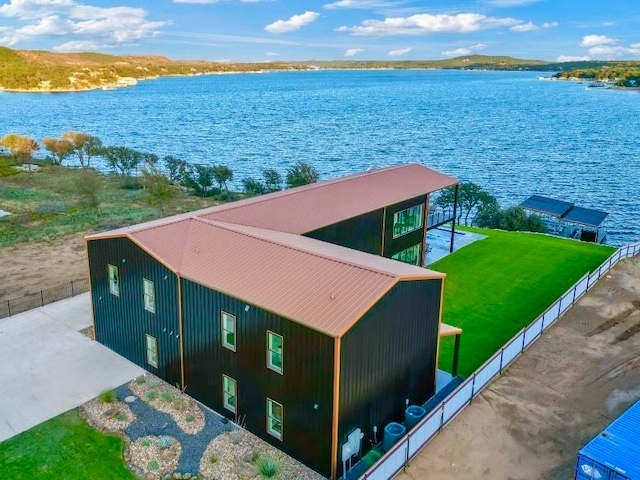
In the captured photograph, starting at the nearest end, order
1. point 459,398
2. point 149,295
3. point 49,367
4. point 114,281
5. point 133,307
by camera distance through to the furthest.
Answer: point 459,398
point 149,295
point 49,367
point 133,307
point 114,281

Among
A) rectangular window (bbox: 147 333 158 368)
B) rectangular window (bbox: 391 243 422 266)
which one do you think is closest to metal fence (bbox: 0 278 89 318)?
rectangular window (bbox: 147 333 158 368)

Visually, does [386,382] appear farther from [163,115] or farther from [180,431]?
[163,115]

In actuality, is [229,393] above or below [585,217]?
below

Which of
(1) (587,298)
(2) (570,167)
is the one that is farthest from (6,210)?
(2) (570,167)

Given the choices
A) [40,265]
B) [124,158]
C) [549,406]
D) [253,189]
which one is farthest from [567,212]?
[124,158]

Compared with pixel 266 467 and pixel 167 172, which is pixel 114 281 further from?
pixel 167 172

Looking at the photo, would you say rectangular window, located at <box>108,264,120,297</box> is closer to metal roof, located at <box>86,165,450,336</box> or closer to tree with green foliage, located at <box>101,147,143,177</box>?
metal roof, located at <box>86,165,450,336</box>

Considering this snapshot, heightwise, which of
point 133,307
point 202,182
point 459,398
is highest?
point 133,307
